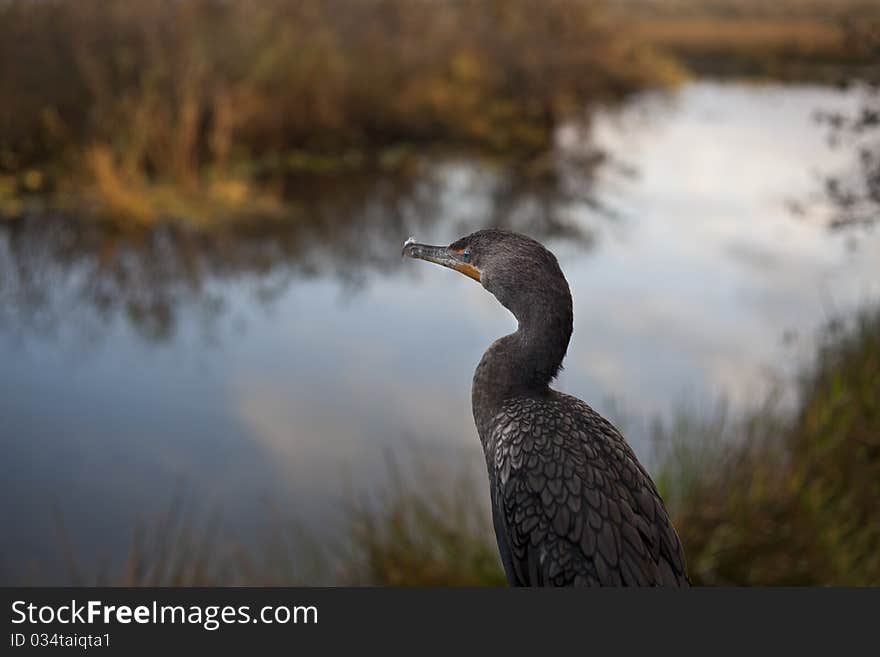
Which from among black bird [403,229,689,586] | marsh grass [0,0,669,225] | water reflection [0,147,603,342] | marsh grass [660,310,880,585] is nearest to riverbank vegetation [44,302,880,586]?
marsh grass [660,310,880,585]

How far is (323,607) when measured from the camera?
2172 millimetres

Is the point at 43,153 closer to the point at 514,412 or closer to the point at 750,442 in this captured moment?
the point at 750,442

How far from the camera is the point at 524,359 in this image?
1.79 metres

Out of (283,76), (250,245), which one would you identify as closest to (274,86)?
(283,76)

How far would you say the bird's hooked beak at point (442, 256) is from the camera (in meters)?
1.87

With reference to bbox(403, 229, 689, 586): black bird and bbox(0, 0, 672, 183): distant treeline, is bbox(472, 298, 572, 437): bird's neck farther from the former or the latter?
bbox(0, 0, 672, 183): distant treeline

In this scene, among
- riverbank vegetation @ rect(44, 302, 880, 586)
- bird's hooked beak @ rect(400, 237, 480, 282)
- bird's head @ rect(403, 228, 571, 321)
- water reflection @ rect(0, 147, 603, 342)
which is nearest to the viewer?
bird's head @ rect(403, 228, 571, 321)

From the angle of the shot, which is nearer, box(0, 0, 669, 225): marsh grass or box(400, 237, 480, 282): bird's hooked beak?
box(400, 237, 480, 282): bird's hooked beak

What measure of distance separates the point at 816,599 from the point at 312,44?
12.9 metres

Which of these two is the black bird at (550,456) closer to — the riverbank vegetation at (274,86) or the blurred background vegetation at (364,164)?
the blurred background vegetation at (364,164)

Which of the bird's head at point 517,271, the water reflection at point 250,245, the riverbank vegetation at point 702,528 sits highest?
the water reflection at point 250,245

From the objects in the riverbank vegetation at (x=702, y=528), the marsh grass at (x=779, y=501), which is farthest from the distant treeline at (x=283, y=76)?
the marsh grass at (x=779, y=501)

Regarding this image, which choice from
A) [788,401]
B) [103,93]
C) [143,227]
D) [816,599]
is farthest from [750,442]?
[103,93]

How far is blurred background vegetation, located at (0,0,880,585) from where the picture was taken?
4133 millimetres
